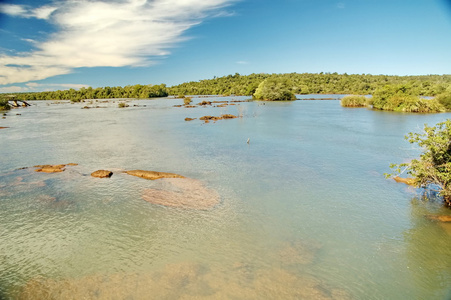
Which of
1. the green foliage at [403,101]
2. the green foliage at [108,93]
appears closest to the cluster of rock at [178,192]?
the green foliage at [403,101]

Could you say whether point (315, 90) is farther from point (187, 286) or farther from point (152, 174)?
point (187, 286)

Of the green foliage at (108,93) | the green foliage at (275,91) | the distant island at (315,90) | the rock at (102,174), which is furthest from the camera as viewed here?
the green foliage at (108,93)

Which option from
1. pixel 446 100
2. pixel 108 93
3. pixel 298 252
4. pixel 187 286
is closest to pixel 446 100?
pixel 446 100

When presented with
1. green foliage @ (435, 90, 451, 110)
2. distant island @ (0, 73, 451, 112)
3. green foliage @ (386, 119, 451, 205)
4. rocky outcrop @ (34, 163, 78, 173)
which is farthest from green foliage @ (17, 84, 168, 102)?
green foliage @ (386, 119, 451, 205)

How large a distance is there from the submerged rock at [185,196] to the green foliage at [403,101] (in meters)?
55.5

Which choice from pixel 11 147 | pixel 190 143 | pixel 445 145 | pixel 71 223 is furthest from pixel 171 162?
pixel 11 147

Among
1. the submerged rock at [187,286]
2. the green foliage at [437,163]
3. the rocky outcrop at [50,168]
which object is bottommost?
the submerged rock at [187,286]

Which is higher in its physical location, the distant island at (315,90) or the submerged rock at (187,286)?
the distant island at (315,90)

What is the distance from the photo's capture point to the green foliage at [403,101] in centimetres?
5238

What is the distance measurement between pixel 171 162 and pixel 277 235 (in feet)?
41.4

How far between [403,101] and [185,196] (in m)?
58.6

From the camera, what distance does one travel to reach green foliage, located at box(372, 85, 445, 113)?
172 ft

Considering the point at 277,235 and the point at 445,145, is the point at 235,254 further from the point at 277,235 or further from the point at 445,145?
the point at 445,145

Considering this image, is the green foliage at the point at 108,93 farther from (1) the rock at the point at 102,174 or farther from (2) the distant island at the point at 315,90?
(1) the rock at the point at 102,174
